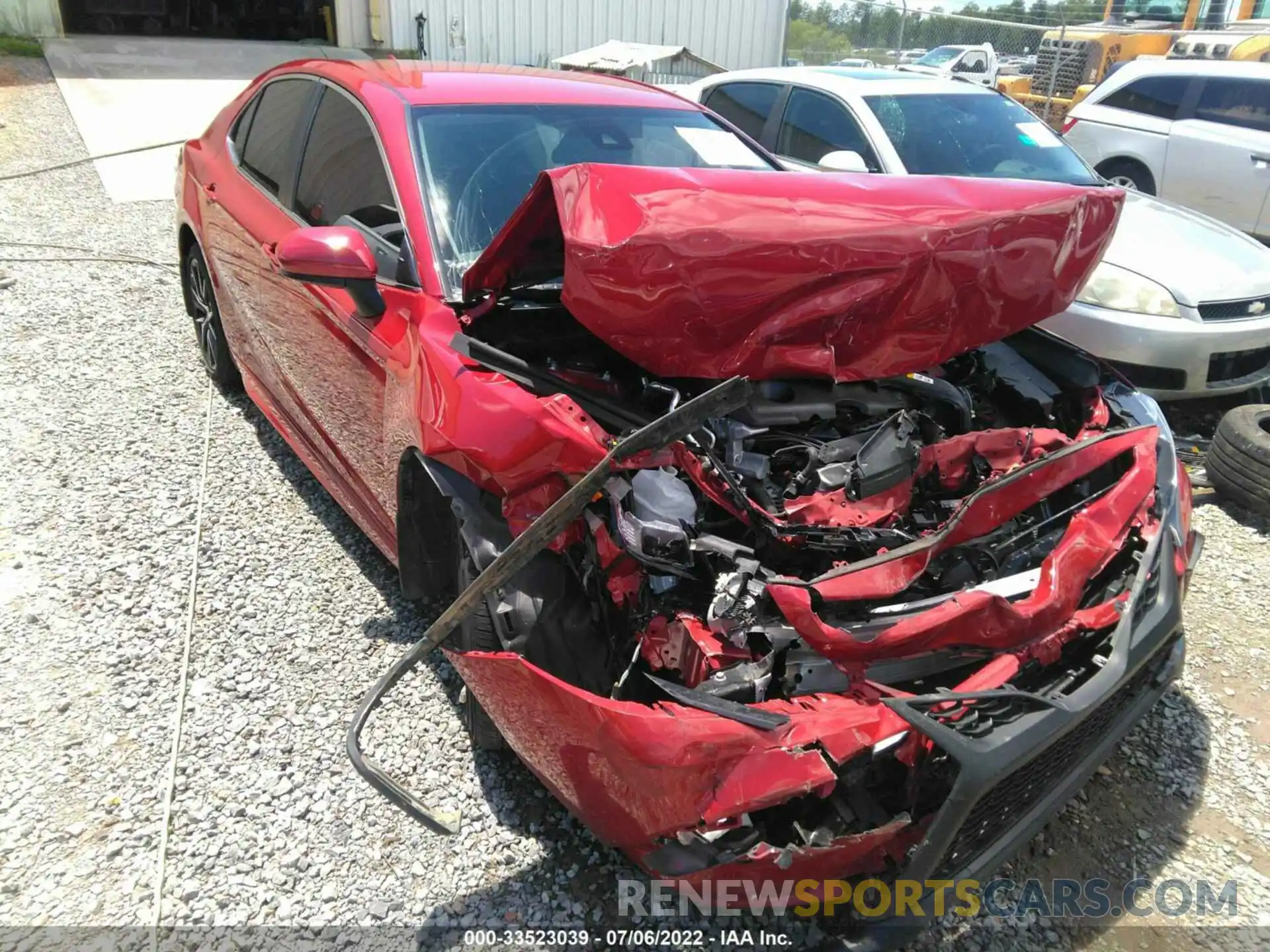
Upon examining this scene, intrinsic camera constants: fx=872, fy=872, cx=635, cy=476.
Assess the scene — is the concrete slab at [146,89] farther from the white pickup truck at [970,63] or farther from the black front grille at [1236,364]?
the white pickup truck at [970,63]

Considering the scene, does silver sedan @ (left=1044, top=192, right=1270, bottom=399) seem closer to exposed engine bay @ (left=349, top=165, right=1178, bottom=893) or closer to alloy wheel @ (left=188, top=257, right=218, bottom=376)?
exposed engine bay @ (left=349, top=165, right=1178, bottom=893)

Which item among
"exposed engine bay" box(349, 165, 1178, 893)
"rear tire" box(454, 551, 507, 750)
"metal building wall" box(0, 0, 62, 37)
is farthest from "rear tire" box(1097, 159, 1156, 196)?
"metal building wall" box(0, 0, 62, 37)

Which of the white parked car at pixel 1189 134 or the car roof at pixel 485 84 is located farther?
the white parked car at pixel 1189 134

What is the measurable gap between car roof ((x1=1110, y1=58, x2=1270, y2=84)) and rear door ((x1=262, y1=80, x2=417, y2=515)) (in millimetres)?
7769

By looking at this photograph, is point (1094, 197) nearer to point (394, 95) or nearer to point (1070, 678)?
point (1070, 678)

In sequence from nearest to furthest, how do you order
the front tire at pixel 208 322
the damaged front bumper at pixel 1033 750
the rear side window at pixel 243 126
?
the damaged front bumper at pixel 1033 750 → the rear side window at pixel 243 126 → the front tire at pixel 208 322

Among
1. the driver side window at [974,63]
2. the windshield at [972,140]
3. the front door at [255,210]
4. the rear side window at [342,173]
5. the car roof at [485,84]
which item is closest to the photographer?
the rear side window at [342,173]

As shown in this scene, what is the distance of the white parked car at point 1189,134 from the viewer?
24.2 feet

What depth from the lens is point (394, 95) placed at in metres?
3.03

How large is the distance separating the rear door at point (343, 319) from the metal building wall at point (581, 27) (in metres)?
11.0

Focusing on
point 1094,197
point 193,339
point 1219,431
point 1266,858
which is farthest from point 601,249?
point 193,339

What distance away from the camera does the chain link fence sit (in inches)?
534

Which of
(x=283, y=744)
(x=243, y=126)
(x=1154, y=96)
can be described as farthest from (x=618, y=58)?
(x=283, y=744)

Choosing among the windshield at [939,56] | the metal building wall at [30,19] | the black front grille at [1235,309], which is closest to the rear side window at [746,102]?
the black front grille at [1235,309]
